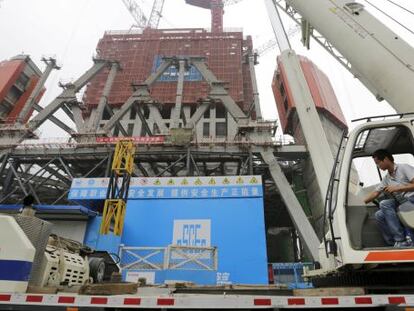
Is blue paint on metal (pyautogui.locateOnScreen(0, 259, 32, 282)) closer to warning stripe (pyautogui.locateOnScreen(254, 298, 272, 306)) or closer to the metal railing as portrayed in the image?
warning stripe (pyautogui.locateOnScreen(254, 298, 272, 306))

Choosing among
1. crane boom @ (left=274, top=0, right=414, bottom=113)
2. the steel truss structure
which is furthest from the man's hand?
the steel truss structure

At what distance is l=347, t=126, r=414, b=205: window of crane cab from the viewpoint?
3.99 metres

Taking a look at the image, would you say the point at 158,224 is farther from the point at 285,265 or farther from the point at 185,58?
the point at 185,58

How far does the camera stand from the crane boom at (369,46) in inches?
203

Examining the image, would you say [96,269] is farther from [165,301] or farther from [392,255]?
[392,255]

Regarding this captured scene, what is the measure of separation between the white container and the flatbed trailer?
31 cm

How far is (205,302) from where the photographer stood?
290 centimetres

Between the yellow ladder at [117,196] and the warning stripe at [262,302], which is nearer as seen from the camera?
the warning stripe at [262,302]

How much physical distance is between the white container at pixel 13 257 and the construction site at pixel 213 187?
0.02 meters

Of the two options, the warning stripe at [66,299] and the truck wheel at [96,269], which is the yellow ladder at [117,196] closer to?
the truck wheel at [96,269]

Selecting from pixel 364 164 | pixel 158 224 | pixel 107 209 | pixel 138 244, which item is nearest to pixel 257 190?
pixel 158 224

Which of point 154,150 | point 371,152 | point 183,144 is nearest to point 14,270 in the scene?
point 371,152

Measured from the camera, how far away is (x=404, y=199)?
3.46 meters

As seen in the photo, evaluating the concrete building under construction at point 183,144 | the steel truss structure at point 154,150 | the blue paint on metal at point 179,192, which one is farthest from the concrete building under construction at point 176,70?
the blue paint on metal at point 179,192
